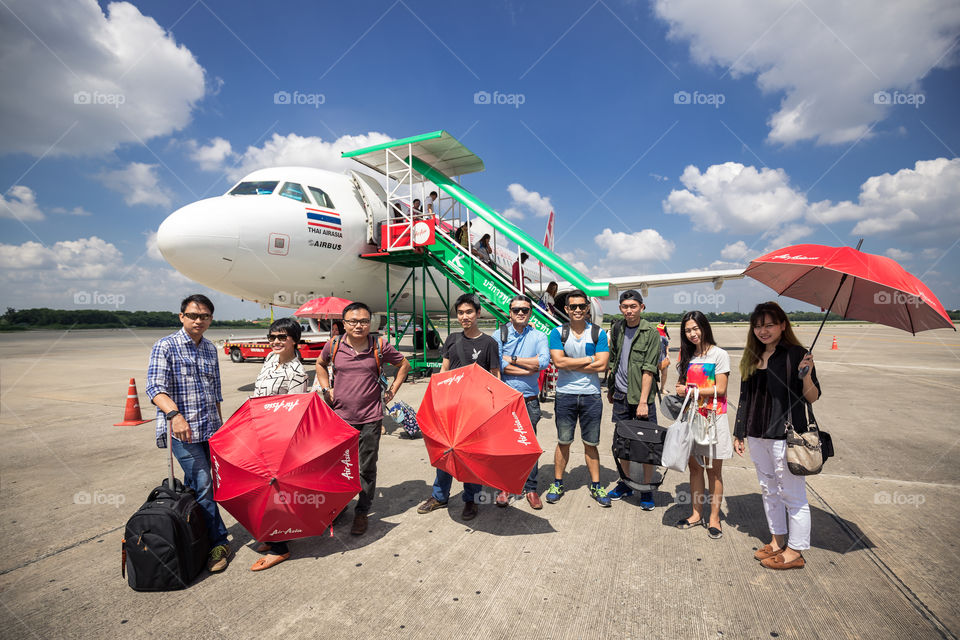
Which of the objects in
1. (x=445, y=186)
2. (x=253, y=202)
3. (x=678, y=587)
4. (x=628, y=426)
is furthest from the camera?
(x=445, y=186)

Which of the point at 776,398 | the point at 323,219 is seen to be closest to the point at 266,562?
the point at 776,398

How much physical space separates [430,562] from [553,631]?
109 centimetres

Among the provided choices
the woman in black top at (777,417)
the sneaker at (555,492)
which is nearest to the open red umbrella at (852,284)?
the woman in black top at (777,417)

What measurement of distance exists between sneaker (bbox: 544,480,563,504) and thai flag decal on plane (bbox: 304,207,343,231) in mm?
8343

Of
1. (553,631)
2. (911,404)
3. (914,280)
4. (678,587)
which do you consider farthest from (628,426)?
(911,404)

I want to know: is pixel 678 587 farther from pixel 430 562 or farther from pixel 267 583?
pixel 267 583

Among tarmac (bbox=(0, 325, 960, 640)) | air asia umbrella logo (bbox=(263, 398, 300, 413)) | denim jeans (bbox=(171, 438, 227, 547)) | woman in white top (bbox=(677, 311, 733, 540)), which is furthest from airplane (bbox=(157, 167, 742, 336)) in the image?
woman in white top (bbox=(677, 311, 733, 540))

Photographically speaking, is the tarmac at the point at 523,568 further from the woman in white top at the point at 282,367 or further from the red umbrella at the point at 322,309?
the red umbrella at the point at 322,309

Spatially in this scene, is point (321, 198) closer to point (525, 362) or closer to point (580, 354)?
point (525, 362)

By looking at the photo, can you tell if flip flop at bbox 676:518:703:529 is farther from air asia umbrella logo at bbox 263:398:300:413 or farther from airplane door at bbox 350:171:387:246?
airplane door at bbox 350:171:387:246

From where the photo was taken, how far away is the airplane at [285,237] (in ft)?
27.3

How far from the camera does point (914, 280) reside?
3.06 meters

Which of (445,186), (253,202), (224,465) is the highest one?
(445,186)

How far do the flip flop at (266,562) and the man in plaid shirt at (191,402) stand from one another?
25 cm
